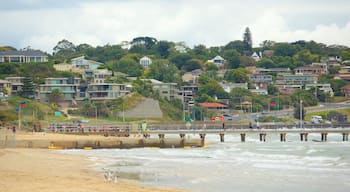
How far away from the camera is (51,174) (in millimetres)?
30703

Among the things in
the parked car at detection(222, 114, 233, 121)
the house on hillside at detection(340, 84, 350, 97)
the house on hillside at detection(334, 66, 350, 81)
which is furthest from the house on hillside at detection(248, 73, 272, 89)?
the parked car at detection(222, 114, 233, 121)

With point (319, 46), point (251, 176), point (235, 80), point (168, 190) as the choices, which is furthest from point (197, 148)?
point (319, 46)

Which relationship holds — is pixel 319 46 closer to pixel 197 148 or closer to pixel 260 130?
pixel 260 130

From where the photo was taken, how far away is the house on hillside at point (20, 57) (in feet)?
388

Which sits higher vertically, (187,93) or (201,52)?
(201,52)

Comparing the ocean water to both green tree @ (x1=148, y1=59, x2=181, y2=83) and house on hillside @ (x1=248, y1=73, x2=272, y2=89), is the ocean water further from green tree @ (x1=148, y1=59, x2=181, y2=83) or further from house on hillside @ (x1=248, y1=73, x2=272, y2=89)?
house on hillside @ (x1=248, y1=73, x2=272, y2=89)

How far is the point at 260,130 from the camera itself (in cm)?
6431

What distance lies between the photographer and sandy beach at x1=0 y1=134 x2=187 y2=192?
2472 cm

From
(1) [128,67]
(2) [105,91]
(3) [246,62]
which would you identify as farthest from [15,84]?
(3) [246,62]

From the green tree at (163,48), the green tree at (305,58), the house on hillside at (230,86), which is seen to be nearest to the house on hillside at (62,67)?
the house on hillside at (230,86)

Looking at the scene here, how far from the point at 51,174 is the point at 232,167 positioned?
34.1 feet

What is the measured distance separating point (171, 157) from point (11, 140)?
38.7 feet

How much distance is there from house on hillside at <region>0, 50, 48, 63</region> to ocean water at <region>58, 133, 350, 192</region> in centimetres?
7209

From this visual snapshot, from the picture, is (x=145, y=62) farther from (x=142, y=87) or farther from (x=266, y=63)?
(x=142, y=87)
